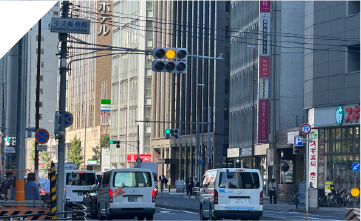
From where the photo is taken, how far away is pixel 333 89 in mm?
45375

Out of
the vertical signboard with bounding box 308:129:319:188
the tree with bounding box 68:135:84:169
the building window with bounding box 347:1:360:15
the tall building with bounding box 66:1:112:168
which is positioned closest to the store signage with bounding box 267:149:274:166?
the vertical signboard with bounding box 308:129:319:188

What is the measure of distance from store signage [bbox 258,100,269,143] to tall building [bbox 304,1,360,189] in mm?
8149

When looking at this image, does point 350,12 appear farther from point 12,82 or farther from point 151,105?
point 151,105

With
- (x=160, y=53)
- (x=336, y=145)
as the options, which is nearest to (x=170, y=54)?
(x=160, y=53)

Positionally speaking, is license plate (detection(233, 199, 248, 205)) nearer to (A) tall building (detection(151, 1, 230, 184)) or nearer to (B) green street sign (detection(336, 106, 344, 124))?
(B) green street sign (detection(336, 106, 344, 124))

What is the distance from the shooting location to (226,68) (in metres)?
88.2

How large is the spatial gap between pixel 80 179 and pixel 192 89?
209ft

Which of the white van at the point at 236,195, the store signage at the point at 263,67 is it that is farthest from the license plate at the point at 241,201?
the store signage at the point at 263,67

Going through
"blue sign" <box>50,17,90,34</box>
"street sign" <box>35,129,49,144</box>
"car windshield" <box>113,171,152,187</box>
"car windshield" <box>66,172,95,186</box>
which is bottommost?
"car windshield" <box>66,172,95,186</box>

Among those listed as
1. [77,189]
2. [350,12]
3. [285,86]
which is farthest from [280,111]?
[77,189]

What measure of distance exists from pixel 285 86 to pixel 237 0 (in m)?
17.8

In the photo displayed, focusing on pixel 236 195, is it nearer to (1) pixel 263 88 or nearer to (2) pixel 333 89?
(2) pixel 333 89

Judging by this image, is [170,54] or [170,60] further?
[170,60]

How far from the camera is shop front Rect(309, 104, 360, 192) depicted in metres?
43.7
